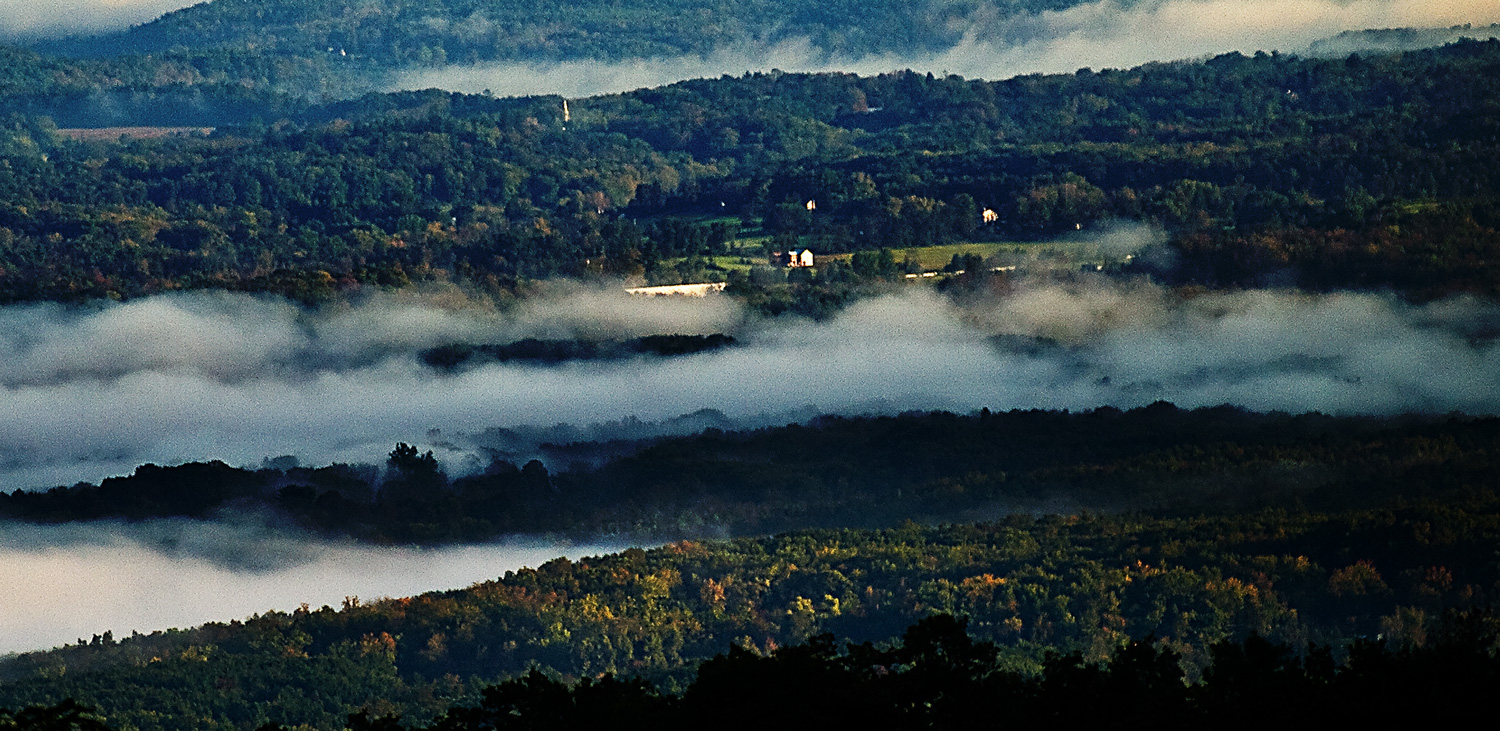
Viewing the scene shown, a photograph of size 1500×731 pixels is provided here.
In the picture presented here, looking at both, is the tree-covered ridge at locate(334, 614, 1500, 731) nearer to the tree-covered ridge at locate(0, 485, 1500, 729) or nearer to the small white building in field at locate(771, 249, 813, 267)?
the tree-covered ridge at locate(0, 485, 1500, 729)

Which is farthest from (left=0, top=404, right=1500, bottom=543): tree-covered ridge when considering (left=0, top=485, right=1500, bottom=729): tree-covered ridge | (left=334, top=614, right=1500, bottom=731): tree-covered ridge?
(left=334, top=614, right=1500, bottom=731): tree-covered ridge

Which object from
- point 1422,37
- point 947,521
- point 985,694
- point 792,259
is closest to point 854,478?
point 947,521

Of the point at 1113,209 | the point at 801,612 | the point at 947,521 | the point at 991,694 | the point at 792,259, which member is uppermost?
the point at 1113,209

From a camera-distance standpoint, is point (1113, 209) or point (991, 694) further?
point (1113, 209)

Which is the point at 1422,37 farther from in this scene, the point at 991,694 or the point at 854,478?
the point at 991,694

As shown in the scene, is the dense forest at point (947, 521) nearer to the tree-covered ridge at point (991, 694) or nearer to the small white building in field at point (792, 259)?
the tree-covered ridge at point (991, 694)

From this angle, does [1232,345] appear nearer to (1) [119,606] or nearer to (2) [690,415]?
(2) [690,415]

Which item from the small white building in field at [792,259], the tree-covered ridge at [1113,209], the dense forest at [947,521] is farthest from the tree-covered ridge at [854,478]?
the small white building in field at [792,259]
